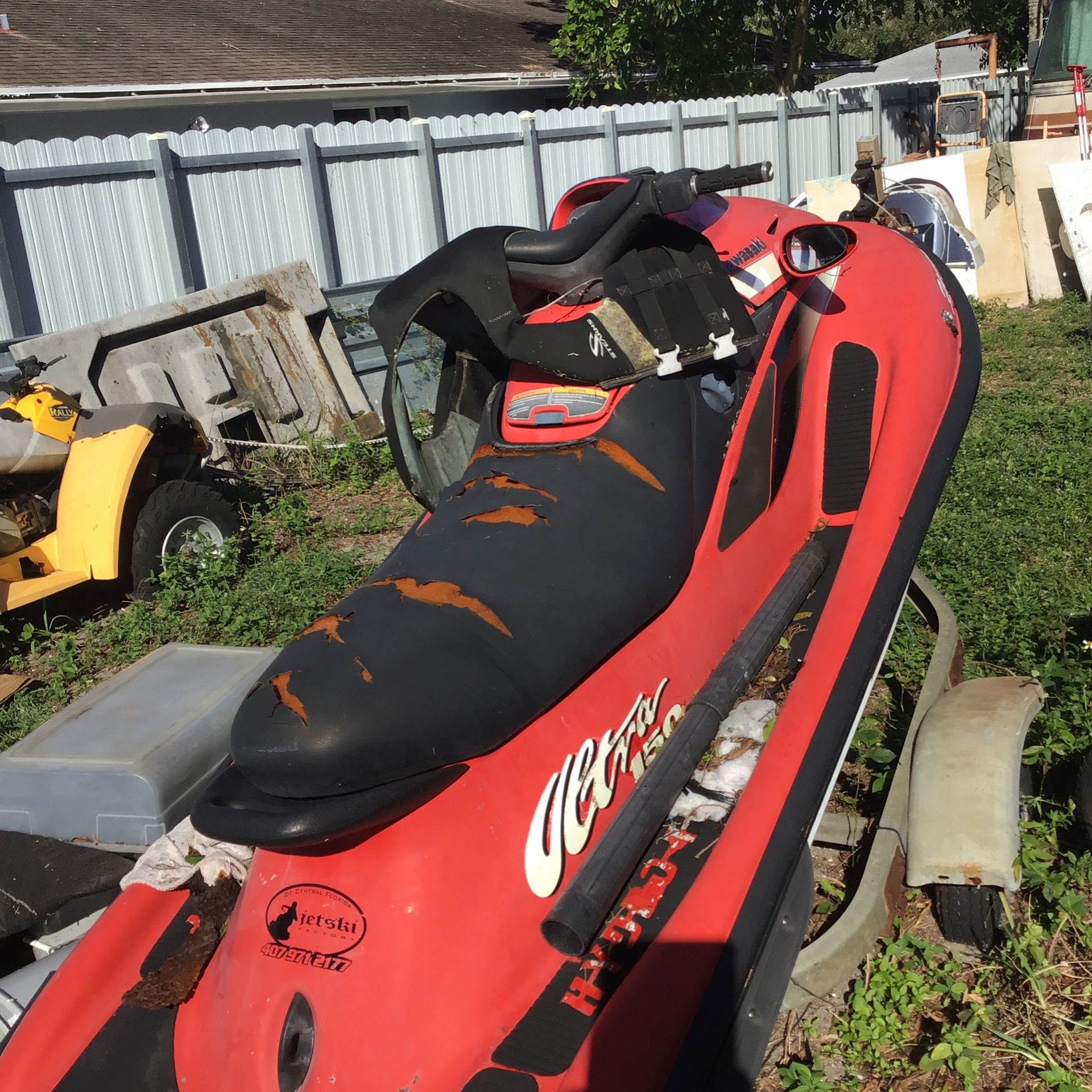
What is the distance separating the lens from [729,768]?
2.37m

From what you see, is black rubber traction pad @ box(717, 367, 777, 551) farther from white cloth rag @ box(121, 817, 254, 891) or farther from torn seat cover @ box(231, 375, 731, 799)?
white cloth rag @ box(121, 817, 254, 891)

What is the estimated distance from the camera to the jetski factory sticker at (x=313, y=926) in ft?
5.90

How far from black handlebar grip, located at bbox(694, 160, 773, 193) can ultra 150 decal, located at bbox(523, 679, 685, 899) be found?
128 cm

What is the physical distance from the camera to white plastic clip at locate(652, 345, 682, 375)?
2.50 m

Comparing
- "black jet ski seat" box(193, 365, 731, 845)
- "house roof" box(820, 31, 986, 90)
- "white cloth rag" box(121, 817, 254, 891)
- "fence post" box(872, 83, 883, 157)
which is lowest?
"white cloth rag" box(121, 817, 254, 891)

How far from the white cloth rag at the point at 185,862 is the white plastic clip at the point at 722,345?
1.59 meters

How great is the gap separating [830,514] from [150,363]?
4851mm

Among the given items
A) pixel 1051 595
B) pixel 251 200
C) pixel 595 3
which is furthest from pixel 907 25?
pixel 1051 595

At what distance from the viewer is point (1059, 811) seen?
283 cm

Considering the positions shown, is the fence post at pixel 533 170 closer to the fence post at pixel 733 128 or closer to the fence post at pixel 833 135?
the fence post at pixel 733 128

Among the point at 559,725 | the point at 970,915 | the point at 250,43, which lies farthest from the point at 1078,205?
the point at 250,43

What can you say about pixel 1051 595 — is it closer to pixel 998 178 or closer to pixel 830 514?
pixel 830 514

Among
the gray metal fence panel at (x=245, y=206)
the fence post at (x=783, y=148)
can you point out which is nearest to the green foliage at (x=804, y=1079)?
the gray metal fence panel at (x=245, y=206)

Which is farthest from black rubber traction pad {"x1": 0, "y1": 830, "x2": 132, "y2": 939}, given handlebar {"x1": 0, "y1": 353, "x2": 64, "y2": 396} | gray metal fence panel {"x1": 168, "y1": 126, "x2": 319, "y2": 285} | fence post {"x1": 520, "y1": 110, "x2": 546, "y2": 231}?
fence post {"x1": 520, "y1": 110, "x2": 546, "y2": 231}
